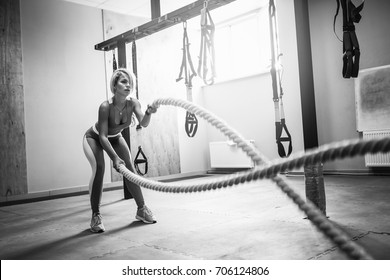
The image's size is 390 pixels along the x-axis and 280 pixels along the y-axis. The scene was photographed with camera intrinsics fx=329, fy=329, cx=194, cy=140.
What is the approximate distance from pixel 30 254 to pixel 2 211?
2.54 m

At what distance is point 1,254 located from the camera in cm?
240


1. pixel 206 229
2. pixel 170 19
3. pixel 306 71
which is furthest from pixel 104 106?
pixel 306 71

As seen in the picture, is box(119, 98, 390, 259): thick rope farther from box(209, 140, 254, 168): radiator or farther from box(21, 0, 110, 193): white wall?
box(209, 140, 254, 168): radiator

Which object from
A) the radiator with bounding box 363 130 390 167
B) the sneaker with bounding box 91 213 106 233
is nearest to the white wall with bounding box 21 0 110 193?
the sneaker with bounding box 91 213 106 233

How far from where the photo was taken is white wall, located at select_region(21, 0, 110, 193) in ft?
17.9

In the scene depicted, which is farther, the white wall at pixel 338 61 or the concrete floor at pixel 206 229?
the white wall at pixel 338 61

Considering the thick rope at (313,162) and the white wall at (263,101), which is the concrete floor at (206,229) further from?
the white wall at (263,101)

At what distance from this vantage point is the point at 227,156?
7.09m

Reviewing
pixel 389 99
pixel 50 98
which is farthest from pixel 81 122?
pixel 389 99

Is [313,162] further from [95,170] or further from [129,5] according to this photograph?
[129,5]

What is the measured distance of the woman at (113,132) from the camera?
9.55 feet

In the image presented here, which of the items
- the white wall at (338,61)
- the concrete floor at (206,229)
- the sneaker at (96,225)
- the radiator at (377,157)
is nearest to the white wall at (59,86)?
the concrete floor at (206,229)

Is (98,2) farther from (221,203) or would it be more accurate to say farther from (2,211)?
(221,203)

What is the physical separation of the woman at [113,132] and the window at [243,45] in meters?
4.20
